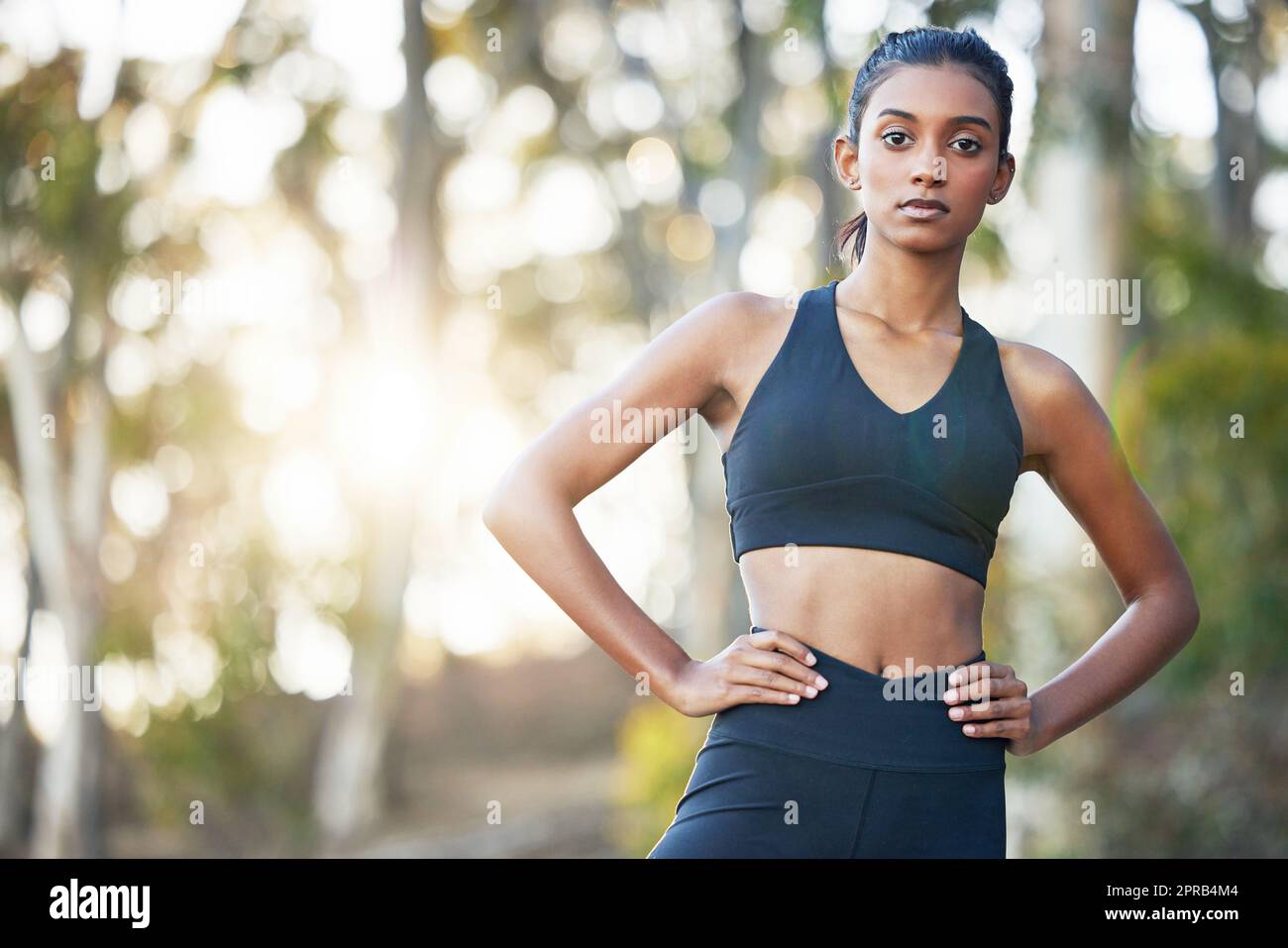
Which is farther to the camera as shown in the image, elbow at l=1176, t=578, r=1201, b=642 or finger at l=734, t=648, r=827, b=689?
elbow at l=1176, t=578, r=1201, b=642

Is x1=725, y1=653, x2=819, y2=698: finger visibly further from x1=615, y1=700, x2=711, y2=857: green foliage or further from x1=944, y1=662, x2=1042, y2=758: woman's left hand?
x1=615, y1=700, x2=711, y2=857: green foliage

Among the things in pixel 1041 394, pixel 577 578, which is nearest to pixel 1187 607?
pixel 1041 394

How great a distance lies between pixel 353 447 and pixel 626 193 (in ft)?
13.6

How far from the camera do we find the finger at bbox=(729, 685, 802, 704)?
2.04m

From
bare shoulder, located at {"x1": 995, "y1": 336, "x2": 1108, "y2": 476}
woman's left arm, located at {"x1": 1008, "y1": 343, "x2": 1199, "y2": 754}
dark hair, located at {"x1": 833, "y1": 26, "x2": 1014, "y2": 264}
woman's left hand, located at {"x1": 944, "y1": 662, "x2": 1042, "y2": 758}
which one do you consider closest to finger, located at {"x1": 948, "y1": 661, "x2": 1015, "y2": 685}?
woman's left hand, located at {"x1": 944, "y1": 662, "x2": 1042, "y2": 758}

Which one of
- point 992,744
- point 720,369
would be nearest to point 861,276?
point 720,369

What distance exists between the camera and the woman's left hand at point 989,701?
207 cm

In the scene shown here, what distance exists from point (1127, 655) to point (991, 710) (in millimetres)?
471

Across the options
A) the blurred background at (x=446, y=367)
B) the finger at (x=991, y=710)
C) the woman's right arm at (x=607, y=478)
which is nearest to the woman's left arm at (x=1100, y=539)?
the finger at (x=991, y=710)

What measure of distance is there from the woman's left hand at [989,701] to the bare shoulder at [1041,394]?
0.38 meters

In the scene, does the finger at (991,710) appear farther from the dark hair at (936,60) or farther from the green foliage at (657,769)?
the green foliage at (657,769)

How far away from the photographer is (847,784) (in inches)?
79.6

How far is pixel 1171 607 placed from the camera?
8.09 feet

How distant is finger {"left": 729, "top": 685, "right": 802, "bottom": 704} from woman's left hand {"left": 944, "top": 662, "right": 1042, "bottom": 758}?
23 centimetres
